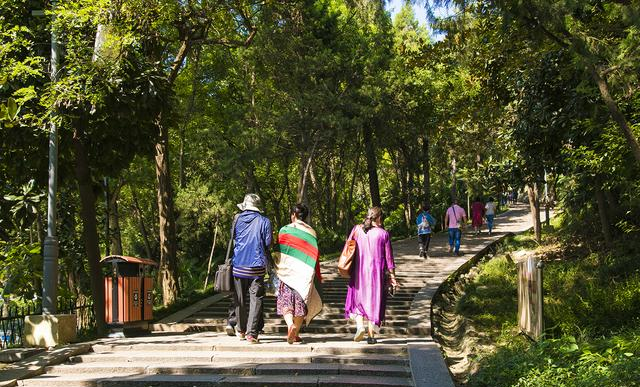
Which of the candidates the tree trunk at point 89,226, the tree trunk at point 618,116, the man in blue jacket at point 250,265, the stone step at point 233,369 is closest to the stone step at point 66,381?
the stone step at point 233,369

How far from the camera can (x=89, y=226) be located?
10797mm

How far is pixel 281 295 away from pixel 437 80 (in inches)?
790

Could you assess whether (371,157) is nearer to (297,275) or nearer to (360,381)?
(297,275)

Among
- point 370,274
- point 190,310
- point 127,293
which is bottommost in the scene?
point 190,310

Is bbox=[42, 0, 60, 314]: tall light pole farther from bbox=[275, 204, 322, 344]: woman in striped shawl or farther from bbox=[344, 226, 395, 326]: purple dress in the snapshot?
bbox=[344, 226, 395, 326]: purple dress

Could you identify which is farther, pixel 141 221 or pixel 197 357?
pixel 141 221

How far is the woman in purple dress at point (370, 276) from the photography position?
29.2 feet

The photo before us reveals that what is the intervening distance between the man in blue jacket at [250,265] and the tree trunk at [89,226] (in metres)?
2.61

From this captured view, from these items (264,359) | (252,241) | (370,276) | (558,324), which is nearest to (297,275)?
(252,241)

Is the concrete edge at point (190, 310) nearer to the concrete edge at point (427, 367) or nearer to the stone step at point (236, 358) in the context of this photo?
the stone step at point (236, 358)

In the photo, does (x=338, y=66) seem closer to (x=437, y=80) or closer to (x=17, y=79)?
(x=437, y=80)

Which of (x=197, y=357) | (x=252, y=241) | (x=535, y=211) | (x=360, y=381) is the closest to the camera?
(x=360, y=381)

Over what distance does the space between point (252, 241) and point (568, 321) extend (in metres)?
4.86

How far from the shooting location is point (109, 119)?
35.1ft
